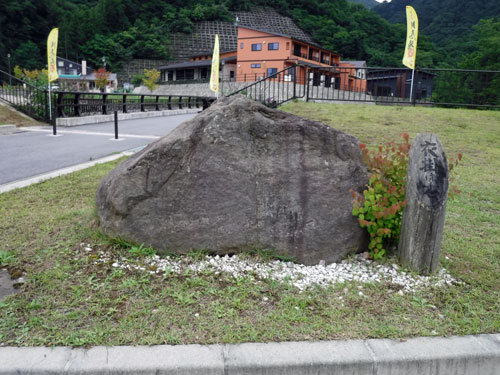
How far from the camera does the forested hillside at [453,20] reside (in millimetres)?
66181

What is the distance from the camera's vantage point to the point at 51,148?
33.9 feet

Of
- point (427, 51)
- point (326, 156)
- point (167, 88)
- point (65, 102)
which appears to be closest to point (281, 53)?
point (167, 88)

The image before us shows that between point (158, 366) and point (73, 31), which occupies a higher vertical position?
point (73, 31)

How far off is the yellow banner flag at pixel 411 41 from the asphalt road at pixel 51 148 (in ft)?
37.0

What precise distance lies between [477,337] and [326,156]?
5.89ft

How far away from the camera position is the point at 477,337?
8.47 feet

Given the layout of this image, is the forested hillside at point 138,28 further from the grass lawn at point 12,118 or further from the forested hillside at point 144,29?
the grass lawn at point 12,118

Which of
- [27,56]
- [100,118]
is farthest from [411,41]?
[27,56]

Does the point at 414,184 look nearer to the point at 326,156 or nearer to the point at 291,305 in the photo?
the point at 326,156

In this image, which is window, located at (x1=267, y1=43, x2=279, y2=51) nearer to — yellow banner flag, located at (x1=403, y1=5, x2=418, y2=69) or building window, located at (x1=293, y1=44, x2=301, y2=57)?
building window, located at (x1=293, y1=44, x2=301, y2=57)

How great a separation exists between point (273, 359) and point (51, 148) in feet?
31.8

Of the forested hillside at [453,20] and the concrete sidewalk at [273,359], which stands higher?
the forested hillside at [453,20]

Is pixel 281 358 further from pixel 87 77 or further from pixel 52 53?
pixel 87 77

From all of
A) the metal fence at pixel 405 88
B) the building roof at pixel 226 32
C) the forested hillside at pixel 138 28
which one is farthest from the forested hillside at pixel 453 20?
the metal fence at pixel 405 88
